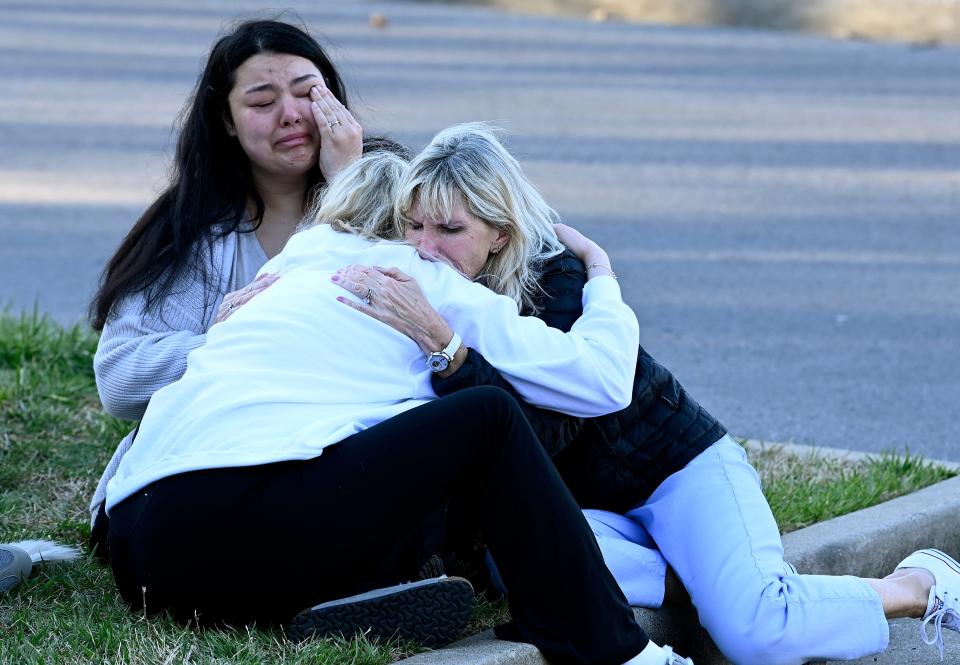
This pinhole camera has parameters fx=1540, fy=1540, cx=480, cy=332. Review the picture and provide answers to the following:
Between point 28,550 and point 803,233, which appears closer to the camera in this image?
point 28,550

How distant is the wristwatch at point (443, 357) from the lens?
120 inches

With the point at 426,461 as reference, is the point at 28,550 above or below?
below

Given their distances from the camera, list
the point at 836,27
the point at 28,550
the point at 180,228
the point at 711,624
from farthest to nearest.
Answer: the point at 836,27 → the point at 180,228 → the point at 28,550 → the point at 711,624

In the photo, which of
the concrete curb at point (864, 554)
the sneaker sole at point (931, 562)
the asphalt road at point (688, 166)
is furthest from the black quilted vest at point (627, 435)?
the asphalt road at point (688, 166)

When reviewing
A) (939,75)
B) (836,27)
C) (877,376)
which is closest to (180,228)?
(877,376)

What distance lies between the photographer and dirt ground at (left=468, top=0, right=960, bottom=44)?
14.1m

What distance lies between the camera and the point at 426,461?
2.88 m

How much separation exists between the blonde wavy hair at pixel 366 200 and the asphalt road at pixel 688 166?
6.15 feet

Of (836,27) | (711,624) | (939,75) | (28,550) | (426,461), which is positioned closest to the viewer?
(426,461)

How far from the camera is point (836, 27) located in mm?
14539

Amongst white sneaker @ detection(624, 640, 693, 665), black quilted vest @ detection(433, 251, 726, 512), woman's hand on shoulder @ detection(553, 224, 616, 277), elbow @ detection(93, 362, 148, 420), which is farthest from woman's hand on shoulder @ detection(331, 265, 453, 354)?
elbow @ detection(93, 362, 148, 420)

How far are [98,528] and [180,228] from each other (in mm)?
778

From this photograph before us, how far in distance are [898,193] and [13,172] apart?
491 cm

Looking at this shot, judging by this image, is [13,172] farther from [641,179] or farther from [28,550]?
[28,550]
